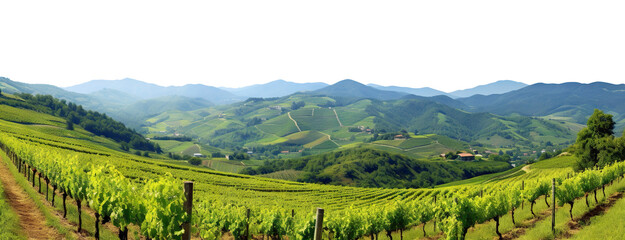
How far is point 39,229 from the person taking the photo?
15.4 metres

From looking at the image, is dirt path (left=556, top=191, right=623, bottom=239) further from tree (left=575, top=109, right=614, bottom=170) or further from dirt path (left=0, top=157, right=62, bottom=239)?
tree (left=575, top=109, right=614, bottom=170)

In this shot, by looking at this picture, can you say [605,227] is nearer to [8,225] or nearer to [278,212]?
[278,212]

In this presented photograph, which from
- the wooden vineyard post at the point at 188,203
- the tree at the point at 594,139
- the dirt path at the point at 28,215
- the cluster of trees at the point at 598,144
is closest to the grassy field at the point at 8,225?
the dirt path at the point at 28,215

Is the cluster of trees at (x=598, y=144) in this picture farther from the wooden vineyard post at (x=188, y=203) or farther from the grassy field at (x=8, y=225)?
the grassy field at (x=8, y=225)

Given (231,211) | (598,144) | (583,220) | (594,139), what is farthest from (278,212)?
(594,139)

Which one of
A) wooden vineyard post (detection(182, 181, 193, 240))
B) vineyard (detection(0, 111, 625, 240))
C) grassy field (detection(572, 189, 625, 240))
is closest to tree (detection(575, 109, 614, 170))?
vineyard (detection(0, 111, 625, 240))

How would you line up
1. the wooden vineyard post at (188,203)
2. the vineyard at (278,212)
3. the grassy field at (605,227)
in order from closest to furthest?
the wooden vineyard post at (188,203) < the vineyard at (278,212) < the grassy field at (605,227)

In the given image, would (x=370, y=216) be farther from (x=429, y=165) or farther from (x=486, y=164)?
(x=486, y=164)

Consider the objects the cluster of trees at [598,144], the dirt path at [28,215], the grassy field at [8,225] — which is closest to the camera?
the grassy field at [8,225]

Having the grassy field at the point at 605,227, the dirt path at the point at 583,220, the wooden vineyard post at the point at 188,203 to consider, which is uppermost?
the wooden vineyard post at the point at 188,203

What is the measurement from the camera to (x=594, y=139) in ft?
199

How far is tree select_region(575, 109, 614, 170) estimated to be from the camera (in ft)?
193

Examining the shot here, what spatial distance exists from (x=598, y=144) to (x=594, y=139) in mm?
3251

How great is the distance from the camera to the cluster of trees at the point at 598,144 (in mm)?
55156
